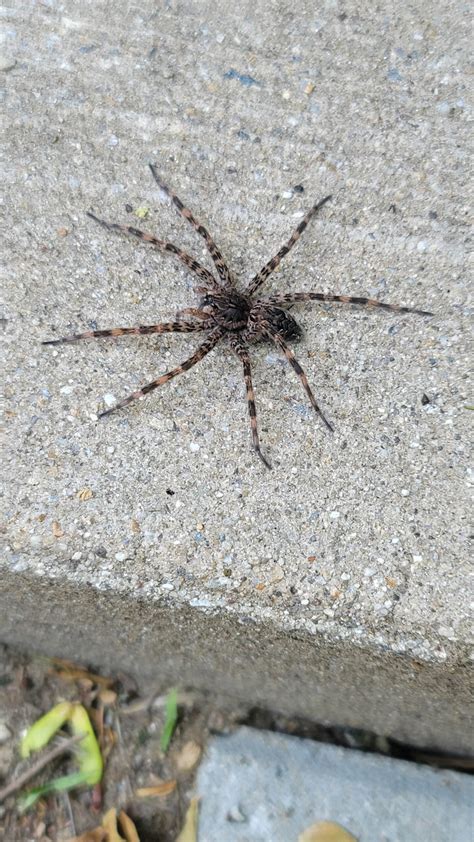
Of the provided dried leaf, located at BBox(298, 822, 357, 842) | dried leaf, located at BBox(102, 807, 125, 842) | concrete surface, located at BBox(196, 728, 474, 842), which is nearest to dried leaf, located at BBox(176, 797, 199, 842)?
concrete surface, located at BBox(196, 728, 474, 842)

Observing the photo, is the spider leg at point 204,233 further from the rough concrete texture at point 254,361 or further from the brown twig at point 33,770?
the brown twig at point 33,770

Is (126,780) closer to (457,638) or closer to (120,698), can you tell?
(120,698)

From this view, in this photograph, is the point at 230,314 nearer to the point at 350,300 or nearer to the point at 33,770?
the point at 350,300

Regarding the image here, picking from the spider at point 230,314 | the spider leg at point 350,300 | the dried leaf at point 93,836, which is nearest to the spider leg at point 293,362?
the spider at point 230,314

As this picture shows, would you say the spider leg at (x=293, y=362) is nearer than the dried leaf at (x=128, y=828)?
Yes

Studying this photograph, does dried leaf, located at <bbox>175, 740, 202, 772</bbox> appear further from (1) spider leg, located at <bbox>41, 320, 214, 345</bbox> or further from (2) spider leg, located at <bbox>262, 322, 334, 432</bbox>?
(1) spider leg, located at <bbox>41, 320, 214, 345</bbox>

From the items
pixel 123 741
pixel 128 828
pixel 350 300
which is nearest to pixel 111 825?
pixel 128 828
